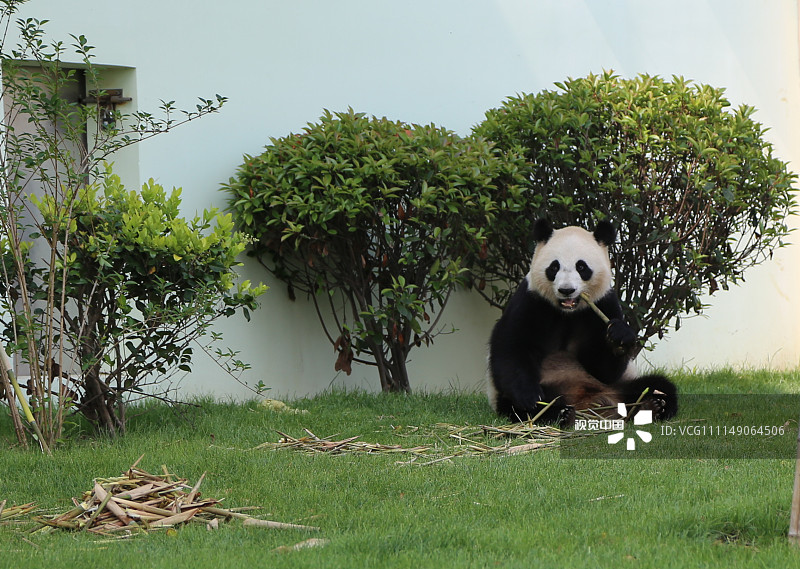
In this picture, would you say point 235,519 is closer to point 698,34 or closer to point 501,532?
point 501,532

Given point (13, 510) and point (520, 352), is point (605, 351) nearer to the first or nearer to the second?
point (520, 352)

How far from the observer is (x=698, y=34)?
34.7 feet

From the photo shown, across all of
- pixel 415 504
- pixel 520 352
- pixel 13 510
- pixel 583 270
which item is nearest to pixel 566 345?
pixel 520 352

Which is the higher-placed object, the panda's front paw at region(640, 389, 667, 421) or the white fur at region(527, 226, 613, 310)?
the white fur at region(527, 226, 613, 310)

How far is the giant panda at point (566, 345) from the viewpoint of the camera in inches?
238

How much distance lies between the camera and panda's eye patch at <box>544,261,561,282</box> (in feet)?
20.0

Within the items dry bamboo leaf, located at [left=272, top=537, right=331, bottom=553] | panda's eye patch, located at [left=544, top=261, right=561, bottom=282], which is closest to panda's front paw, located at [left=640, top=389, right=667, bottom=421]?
panda's eye patch, located at [left=544, top=261, right=561, bottom=282]

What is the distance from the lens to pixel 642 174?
25.3ft

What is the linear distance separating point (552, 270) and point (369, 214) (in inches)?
59.4

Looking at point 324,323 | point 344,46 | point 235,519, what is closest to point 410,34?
point 344,46

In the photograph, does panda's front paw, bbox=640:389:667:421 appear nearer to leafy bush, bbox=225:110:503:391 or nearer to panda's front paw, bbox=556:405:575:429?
panda's front paw, bbox=556:405:575:429

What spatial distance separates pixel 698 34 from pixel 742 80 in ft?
2.59

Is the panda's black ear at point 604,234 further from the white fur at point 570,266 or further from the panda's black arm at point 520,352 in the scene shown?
the panda's black arm at point 520,352

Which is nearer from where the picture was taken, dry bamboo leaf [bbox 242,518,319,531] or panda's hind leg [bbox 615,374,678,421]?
dry bamboo leaf [bbox 242,518,319,531]
